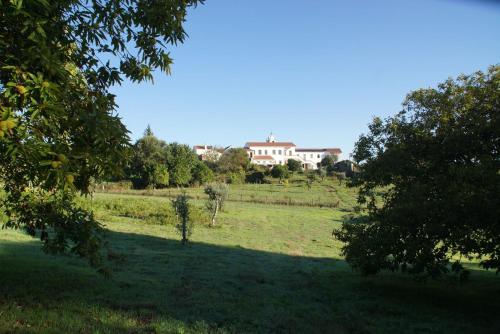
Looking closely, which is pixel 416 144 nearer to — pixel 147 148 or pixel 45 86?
pixel 45 86

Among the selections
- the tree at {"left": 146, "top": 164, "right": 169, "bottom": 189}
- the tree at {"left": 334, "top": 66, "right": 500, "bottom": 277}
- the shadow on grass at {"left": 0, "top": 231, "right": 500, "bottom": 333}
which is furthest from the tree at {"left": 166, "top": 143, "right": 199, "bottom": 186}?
the tree at {"left": 334, "top": 66, "right": 500, "bottom": 277}

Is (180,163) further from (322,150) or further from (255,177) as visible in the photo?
(322,150)

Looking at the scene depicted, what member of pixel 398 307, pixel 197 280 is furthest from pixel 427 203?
pixel 197 280

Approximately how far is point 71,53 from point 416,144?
998cm

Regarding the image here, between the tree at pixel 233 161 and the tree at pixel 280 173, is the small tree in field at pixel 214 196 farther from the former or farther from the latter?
the tree at pixel 233 161

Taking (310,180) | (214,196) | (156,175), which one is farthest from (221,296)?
(310,180)

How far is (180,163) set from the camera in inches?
2594

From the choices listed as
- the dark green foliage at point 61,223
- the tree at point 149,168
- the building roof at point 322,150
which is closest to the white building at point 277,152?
the building roof at point 322,150

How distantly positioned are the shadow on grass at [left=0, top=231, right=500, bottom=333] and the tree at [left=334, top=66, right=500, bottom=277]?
48.5 inches

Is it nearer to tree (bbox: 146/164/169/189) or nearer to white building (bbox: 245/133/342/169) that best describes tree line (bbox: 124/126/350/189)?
tree (bbox: 146/164/169/189)

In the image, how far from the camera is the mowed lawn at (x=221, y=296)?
26.2 feet

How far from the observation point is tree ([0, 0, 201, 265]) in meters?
4.01

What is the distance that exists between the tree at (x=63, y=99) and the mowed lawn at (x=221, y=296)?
5.52ft

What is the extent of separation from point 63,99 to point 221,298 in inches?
279
